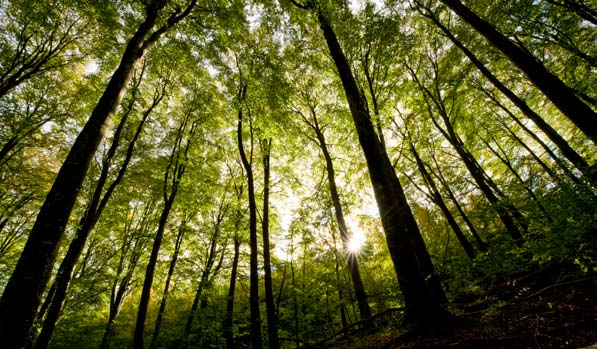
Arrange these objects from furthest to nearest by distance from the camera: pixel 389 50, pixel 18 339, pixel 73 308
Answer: pixel 73 308
pixel 389 50
pixel 18 339

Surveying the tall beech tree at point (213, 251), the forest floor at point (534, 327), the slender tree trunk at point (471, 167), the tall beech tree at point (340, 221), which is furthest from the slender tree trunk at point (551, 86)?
the tall beech tree at point (213, 251)

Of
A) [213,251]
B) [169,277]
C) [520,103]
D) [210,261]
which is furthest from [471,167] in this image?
[169,277]

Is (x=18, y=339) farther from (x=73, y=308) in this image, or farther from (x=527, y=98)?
(x=527, y=98)

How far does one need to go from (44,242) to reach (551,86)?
407 inches

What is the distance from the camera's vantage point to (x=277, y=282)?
14086 millimetres

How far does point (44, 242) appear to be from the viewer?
2699 millimetres

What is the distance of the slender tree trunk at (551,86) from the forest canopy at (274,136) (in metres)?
0.04

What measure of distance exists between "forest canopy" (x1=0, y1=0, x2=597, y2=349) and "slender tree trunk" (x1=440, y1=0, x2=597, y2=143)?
0.04 meters

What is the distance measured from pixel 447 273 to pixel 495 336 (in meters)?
4.29

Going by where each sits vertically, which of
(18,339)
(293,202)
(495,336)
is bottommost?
(495,336)

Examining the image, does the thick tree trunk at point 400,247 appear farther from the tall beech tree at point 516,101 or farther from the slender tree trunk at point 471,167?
the tall beech tree at point 516,101

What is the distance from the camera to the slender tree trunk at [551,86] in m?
5.11

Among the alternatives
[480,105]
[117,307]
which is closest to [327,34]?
[480,105]

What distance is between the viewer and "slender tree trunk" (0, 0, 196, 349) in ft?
7.70
